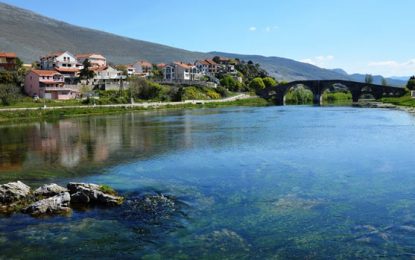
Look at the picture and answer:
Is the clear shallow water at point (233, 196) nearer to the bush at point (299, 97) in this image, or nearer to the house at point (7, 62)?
the house at point (7, 62)

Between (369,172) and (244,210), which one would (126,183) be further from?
(369,172)

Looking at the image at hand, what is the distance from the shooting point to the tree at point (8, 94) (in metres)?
65.6

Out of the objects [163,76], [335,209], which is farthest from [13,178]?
[163,76]

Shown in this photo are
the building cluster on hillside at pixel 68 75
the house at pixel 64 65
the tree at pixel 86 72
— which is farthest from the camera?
the house at pixel 64 65

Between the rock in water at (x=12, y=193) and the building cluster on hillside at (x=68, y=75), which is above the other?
the building cluster on hillside at (x=68, y=75)

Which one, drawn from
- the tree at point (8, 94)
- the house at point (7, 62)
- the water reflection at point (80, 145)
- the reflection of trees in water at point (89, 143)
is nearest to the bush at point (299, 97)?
the house at point (7, 62)

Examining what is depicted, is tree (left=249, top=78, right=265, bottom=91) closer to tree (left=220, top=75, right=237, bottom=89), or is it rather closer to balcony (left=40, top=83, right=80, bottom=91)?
tree (left=220, top=75, right=237, bottom=89)

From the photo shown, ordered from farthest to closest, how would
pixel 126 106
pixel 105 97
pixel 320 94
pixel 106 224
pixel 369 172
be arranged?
pixel 320 94
pixel 105 97
pixel 126 106
pixel 369 172
pixel 106 224

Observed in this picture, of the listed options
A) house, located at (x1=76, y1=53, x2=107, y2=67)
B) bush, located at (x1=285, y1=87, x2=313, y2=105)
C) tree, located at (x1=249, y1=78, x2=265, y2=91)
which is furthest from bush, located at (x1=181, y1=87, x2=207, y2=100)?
bush, located at (x1=285, y1=87, x2=313, y2=105)

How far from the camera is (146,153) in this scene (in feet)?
94.5

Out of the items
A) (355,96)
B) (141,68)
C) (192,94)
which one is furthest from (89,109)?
(355,96)

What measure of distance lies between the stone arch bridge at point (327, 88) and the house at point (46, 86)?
56244mm

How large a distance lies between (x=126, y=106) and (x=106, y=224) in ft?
209

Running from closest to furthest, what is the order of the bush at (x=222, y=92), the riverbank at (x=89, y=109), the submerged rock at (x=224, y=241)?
the submerged rock at (x=224, y=241) < the riverbank at (x=89, y=109) < the bush at (x=222, y=92)
